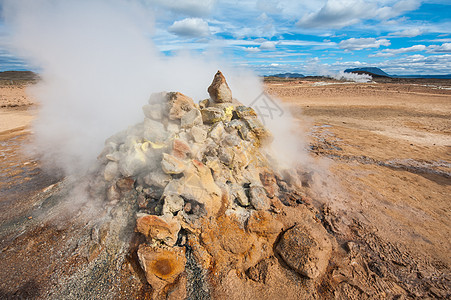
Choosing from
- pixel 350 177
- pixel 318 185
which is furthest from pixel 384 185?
pixel 318 185

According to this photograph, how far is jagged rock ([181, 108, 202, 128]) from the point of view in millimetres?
4496

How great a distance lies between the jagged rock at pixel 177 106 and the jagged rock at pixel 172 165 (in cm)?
150

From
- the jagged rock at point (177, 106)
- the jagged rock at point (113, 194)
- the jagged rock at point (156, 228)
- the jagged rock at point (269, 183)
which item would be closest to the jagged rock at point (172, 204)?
the jagged rock at point (156, 228)

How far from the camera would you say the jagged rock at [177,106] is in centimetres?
464

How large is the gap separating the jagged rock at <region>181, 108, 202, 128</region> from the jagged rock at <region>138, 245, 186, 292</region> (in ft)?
7.96

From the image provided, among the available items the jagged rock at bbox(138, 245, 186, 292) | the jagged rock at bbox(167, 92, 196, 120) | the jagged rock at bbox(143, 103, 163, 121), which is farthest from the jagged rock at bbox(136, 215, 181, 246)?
the jagged rock at bbox(143, 103, 163, 121)

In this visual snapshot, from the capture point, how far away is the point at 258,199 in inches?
140

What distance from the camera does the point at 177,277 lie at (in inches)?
108

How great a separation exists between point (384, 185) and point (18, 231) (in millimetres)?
6894

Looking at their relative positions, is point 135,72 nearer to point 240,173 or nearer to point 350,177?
point 240,173

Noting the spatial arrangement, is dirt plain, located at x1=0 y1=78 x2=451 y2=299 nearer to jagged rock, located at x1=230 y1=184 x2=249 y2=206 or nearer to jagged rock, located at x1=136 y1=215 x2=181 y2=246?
jagged rock, located at x1=136 y1=215 x2=181 y2=246

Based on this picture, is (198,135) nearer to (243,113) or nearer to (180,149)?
(180,149)

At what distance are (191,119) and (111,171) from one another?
5.83 feet

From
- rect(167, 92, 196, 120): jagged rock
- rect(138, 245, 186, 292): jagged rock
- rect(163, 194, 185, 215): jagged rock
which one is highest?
rect(167, 92, 196, 120): jagged rock
